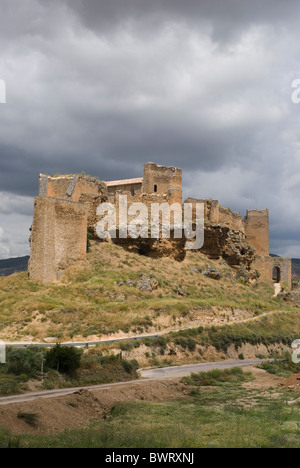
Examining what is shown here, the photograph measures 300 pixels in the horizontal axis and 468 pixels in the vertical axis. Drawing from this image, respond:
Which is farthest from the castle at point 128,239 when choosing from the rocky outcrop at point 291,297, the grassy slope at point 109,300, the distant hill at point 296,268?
the distant hill at point 296,268

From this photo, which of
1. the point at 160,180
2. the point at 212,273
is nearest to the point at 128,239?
the point at 212,273

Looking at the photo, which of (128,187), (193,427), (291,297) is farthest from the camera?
(128,187)

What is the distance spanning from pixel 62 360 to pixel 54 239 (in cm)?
1256

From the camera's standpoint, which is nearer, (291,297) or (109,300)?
(109,300)

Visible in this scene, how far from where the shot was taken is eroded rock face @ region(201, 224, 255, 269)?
39844 millimetres

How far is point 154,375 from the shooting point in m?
18.6

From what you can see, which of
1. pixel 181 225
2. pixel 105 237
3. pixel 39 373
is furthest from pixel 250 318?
pixel 39 373

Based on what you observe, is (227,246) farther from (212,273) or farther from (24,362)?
(24,362)

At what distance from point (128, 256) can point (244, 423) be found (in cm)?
2150

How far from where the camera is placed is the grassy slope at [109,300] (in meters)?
22.5

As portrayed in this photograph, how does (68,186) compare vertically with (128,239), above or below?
above

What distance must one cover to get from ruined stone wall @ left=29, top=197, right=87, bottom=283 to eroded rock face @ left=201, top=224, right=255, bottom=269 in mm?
14079

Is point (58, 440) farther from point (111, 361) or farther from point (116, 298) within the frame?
point (116, 298)

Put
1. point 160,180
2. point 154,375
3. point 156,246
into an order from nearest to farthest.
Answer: point 154,375 < point 156,246 < point 160,180
